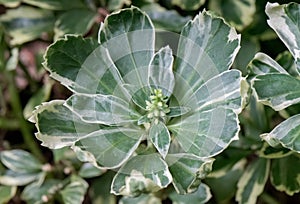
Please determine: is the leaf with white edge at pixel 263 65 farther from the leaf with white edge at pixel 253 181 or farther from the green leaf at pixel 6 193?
the green leaf at pixel 6 193

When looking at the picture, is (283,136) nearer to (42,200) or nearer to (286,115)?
(286,115)

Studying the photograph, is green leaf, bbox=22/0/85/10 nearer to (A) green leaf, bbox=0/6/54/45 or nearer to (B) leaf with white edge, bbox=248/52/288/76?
(A) green leaf, bbox=0/6/54/45

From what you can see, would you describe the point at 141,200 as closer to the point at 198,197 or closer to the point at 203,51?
the point at 198,197

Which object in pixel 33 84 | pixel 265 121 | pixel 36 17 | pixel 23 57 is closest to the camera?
pixel 265 121

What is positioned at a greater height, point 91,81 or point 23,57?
point 91,81

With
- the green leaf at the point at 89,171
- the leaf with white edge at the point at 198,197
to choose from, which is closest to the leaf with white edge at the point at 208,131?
the leaf with white edge at the point at 198,197

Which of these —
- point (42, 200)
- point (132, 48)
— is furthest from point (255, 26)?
point (42, 200)
